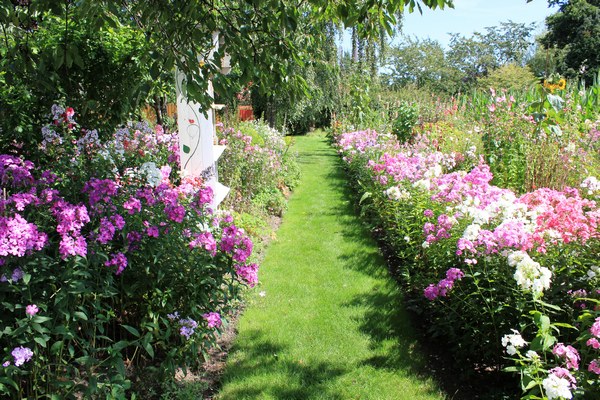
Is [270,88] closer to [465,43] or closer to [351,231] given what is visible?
[351,231]

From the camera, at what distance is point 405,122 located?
10.3 metres

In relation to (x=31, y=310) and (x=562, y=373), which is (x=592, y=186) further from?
(x=31, y=310)

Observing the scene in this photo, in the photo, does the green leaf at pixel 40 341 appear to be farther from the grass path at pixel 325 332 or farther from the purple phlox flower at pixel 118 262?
the grass path at pixel 325 332

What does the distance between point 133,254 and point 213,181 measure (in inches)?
61.5

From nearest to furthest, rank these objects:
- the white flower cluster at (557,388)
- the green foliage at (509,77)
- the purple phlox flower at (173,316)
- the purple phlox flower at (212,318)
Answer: the white flower cluster at (557,388), the purple phlox flower at (173,316), the purple phlox flower at (212,318), the green foliage at (509,77)

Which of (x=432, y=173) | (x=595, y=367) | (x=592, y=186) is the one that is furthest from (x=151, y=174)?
(x=592, y=186)

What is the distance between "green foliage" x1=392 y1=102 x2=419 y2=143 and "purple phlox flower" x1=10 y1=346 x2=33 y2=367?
29.8ft

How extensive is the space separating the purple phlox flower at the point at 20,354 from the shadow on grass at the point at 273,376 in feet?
3.86

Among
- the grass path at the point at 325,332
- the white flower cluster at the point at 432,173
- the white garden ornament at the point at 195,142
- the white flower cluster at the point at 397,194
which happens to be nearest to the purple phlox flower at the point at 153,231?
the grass path at the point at 325,332

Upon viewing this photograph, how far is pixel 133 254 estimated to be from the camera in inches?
97.1

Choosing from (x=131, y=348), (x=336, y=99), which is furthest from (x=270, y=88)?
(x=336, y=99)

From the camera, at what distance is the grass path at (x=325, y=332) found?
108 inches

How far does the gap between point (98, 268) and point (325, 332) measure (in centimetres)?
181

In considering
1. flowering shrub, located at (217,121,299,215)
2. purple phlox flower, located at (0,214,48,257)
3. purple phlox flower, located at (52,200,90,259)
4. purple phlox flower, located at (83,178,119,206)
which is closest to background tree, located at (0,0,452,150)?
purple phlox flower, located at (83,178,119,206)
